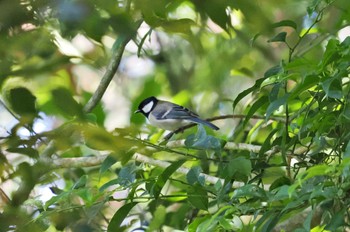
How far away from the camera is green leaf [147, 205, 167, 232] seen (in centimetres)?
217

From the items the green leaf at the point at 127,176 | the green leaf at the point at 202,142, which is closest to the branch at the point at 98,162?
the green leaf at the point at 127,176

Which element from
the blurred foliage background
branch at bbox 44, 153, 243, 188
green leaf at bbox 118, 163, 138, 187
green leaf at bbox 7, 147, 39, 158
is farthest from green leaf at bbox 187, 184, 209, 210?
green leaf at bbox 7, 147, 39, 158

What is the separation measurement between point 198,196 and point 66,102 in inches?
37.7

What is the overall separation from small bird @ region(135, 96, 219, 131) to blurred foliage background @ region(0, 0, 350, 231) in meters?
0.15

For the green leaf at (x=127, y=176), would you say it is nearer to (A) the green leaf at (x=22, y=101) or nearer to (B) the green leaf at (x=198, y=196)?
(B) the green leaf at (x=198, y=196)

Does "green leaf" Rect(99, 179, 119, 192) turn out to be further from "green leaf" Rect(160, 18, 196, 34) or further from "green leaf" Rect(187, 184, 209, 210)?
"green leaf" Rect(160, 18, 196, 34)

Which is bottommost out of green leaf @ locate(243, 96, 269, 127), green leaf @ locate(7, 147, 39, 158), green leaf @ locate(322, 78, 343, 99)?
green leaf @ locate(7, 147, 39, 158)

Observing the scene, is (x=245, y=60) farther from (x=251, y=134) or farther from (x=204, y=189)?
(x=204, y=189)

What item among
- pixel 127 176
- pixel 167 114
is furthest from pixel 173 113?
pixel 127 176

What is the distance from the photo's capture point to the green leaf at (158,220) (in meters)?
2.17

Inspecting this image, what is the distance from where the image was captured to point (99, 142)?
856mm

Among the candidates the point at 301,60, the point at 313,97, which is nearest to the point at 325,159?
the point at 313,97

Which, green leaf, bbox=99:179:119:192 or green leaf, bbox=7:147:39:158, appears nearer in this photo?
green leaf, bbox=7:147:39:158

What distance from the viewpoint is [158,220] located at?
2.21m
